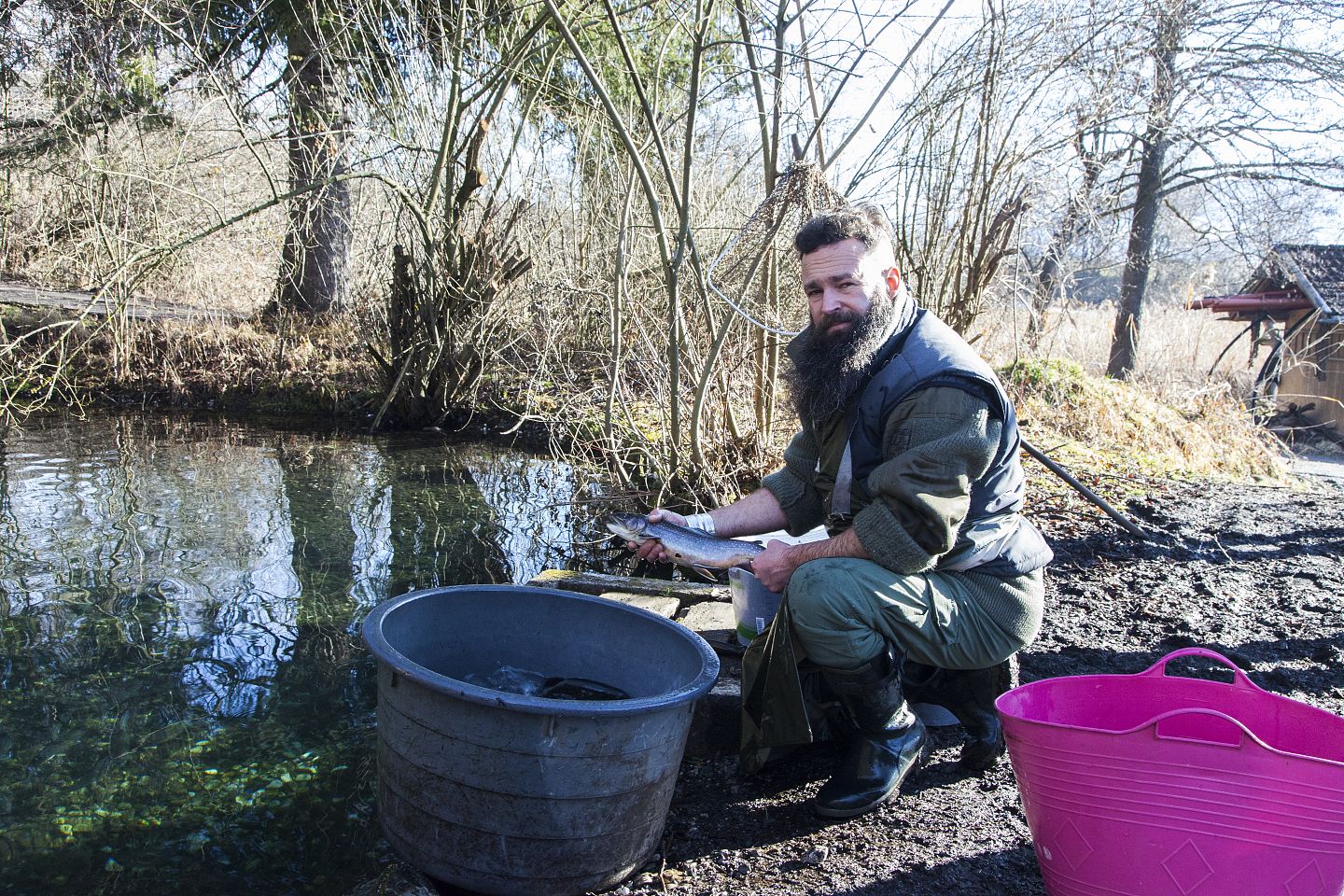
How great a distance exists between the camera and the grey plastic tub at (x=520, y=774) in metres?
2.33

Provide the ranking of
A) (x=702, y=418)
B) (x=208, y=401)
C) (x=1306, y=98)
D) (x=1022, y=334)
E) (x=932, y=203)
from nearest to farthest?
(x=702, y=418)
(x=932, y=203)
(x=1022, y=334)
(x=208, y=401)
(x=1306, y=98)

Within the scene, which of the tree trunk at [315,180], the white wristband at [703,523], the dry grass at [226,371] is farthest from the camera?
the dry grass at [226,371]

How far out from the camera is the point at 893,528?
279 cm

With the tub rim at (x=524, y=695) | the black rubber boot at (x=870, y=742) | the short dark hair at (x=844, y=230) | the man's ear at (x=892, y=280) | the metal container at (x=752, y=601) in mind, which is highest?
the short dark hair at (x=844, y=230)

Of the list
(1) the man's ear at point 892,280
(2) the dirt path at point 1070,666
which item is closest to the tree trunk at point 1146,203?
(2) the dirt path at point 1070,666

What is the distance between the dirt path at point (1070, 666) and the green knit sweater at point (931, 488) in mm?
650

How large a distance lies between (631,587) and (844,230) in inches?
86.1

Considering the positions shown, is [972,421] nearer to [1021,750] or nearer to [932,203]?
[1021,750]

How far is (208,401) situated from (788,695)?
1108cm

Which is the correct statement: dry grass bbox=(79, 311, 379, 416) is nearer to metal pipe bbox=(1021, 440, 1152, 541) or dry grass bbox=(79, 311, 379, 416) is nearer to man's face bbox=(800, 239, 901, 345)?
metal pipe bbox=(1021, 440, 1152, 541)

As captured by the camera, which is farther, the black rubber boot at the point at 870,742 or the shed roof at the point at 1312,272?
the shed roof at the point at 1312,272

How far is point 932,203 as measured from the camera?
7.04 meters

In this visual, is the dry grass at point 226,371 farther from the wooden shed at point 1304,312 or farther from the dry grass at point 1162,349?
the wooden shed at point 1304,312

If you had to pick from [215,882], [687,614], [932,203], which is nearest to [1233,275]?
[932,203]
